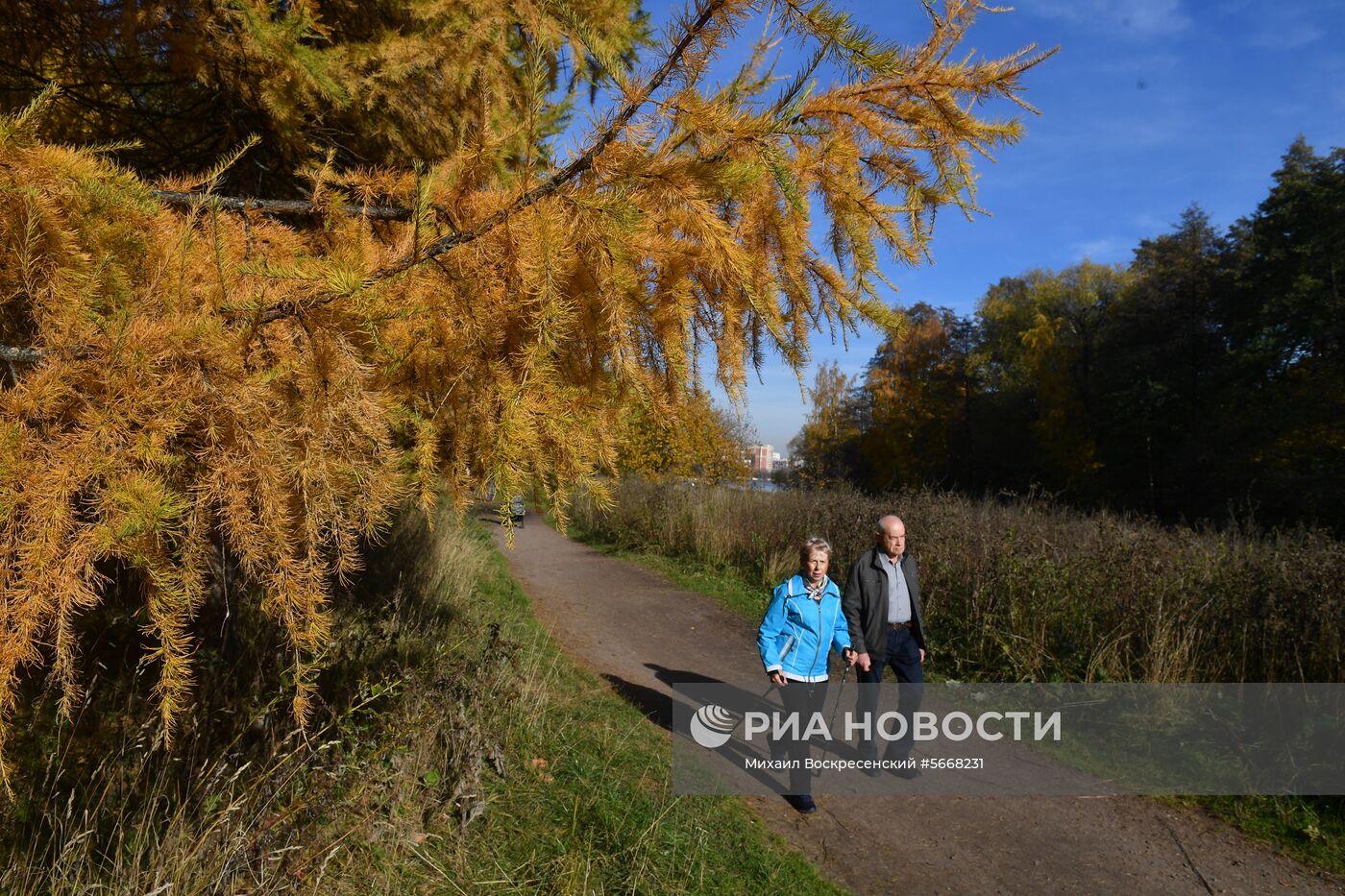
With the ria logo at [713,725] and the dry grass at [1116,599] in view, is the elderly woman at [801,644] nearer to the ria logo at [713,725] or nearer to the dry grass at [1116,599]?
the ria logo at [713,725]

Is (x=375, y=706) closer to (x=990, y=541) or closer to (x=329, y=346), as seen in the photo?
(x=329, y=346)

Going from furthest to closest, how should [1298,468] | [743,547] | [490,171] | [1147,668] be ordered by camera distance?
[1298,468] → [743,547] → [1147,668] → [490,171]

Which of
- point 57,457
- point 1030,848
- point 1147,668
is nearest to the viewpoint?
point 57,457

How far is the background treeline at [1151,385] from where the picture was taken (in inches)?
814

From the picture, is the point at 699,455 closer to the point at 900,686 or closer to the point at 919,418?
the point at 900,686

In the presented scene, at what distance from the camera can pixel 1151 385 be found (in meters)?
26.6

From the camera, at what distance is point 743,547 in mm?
11383

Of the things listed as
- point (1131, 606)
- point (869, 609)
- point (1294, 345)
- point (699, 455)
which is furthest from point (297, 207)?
point (1294, 345)

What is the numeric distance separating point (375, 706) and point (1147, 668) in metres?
5.39

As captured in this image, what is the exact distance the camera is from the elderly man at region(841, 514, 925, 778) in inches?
179

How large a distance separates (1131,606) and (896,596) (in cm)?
245

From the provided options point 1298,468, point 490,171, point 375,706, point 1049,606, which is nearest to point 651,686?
point 375,706

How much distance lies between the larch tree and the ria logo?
3.22 metres

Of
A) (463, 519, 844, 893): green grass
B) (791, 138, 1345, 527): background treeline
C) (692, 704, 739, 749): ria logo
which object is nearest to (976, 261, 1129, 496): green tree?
(791, 138, 1345, 527): background treeline
